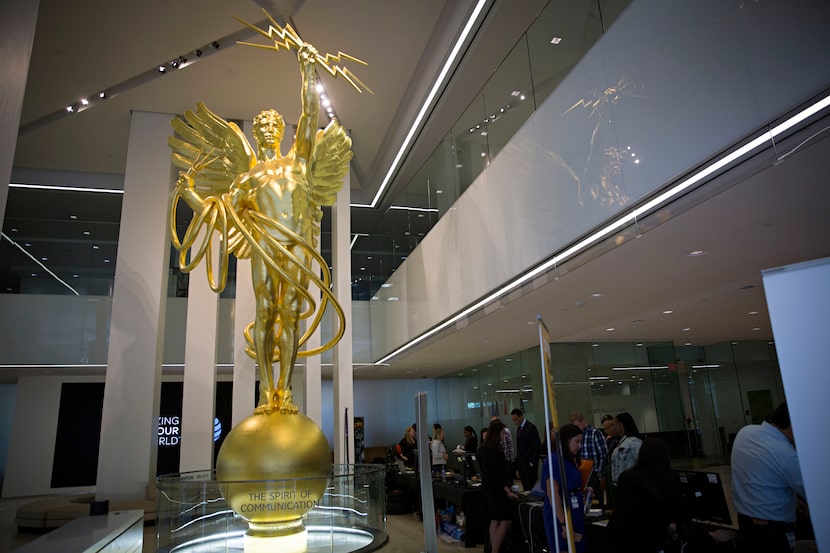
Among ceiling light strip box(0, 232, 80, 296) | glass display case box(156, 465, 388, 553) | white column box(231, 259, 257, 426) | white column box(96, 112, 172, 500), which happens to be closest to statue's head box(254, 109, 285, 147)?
glass display case box(156, 465, 388, 553)

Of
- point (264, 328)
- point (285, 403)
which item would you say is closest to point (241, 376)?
point (264, 328)

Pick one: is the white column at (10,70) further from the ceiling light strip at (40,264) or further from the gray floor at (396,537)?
the ceiling light strip at (40,264)

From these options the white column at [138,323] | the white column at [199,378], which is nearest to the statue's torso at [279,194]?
the white column at [199,378]

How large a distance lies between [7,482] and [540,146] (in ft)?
46.1

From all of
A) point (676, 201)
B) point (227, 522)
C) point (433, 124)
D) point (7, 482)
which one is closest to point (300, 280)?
point (227, 522)

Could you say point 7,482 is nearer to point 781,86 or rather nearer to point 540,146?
point 540,146

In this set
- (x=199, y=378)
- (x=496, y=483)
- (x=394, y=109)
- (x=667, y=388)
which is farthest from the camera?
(x=667, y=388)

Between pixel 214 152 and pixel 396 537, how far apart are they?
5.32 metres

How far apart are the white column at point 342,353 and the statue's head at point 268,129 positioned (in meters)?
2.84

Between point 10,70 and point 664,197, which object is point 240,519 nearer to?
point 10,70

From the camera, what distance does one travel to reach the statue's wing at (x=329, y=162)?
493cm

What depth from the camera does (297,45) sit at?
450 cm

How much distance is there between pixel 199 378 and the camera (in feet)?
22.9

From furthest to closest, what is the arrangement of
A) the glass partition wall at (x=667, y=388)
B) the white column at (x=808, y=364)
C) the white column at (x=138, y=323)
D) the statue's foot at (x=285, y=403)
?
1. the glass partition wall at (x=667, y=388)
2. the white column at (x=138, y=323)
3. the statue's foot at (x=285, y=403)
4. the white column at (x=808, y=364)
